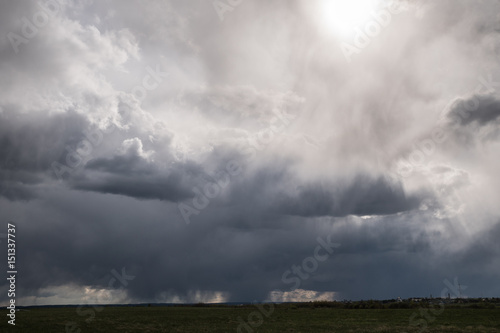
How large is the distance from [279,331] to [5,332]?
1647 inches

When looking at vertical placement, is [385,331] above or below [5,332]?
below

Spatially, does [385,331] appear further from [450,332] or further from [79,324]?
[79,324]

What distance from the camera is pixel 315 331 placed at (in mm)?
63406

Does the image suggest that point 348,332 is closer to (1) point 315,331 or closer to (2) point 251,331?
(1) point 315,331

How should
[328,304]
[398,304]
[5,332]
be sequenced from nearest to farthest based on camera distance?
[5,332] → [398,304] → [328,304]

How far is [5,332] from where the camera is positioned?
1996 inches

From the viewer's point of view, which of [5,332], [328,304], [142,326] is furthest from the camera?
[328,304]

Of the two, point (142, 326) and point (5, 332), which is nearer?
point (5, 332)

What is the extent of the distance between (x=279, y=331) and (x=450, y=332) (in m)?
29.7

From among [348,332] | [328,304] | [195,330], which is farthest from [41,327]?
[328,304]

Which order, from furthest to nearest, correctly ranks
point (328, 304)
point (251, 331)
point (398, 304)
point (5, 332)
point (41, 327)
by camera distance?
point (328, 304) → point (398, 304) → point (251, 331) → point (41, 327) → point (5, 332)

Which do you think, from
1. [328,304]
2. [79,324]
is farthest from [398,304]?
[79,324]

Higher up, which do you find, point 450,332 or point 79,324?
point 79,324

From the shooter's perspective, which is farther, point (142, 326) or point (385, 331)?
point (142, 326)
